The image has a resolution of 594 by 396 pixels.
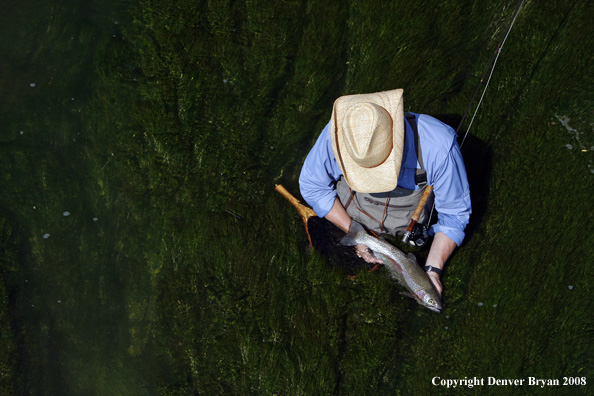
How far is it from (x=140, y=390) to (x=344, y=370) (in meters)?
1.66

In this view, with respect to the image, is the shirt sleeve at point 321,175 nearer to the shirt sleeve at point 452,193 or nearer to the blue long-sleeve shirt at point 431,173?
the blue long-sleeve shirt at point 431,173

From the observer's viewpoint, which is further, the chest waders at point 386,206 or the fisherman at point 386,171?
the chest waders at point 386,206

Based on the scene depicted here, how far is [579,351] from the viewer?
10.9 feet

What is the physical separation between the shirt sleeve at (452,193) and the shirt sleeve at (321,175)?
668 mm

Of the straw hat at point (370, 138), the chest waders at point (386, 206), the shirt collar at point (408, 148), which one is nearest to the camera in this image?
the straw hat at point (370, 138)

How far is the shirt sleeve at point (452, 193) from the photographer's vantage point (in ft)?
8.83

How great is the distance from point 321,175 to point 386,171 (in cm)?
60

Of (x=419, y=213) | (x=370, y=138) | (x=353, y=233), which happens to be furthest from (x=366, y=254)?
(x=370, y=138)

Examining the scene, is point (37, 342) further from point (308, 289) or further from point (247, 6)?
point (247, 6)

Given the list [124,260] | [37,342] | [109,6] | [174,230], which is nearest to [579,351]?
[174,230]

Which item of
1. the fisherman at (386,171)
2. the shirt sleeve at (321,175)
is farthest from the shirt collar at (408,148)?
the shirt sleeve at (321,175)

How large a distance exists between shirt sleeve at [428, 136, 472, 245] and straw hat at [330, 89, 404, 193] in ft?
1.18

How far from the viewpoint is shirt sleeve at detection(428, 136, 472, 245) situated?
106 inches

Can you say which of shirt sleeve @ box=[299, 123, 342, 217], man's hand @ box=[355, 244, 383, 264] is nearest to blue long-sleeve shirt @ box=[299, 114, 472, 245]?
shirt sleeve @ box=[299, 123, 342, 217]
